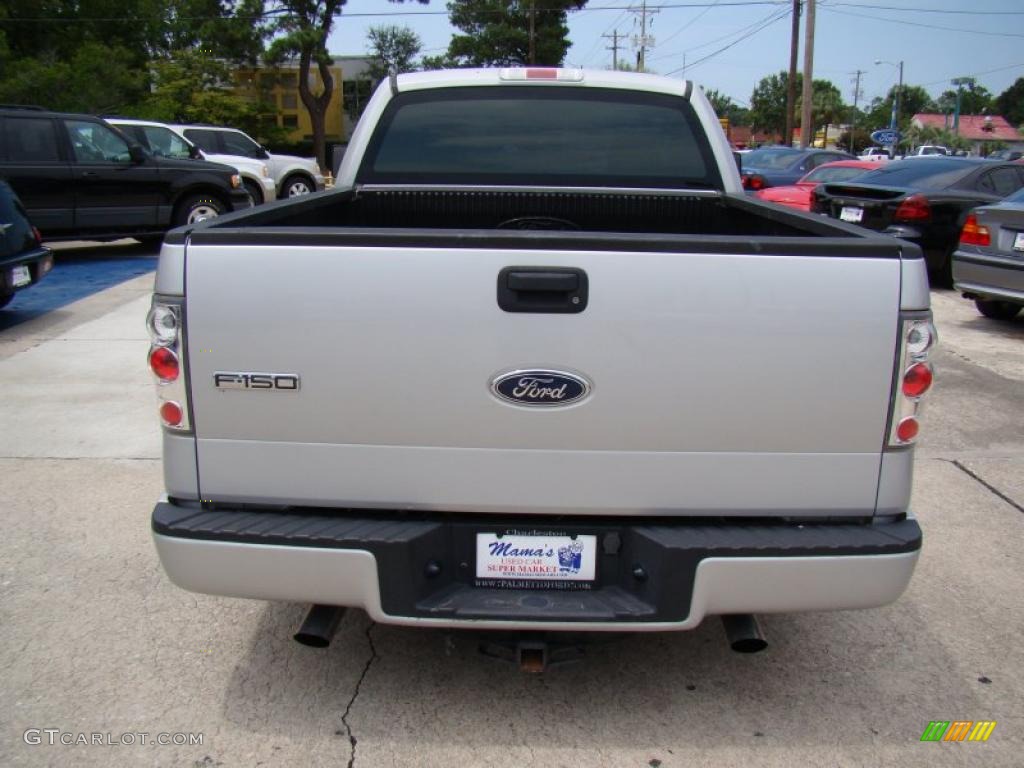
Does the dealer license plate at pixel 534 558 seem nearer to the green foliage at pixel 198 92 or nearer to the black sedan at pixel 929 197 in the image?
the black sedan at pixel 929 197

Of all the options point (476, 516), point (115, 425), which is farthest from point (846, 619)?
point (115, 425)

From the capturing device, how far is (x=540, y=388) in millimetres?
2441

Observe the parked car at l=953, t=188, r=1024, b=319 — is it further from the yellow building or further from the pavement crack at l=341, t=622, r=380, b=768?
the yellow building

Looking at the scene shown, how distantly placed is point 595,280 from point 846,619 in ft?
6.75

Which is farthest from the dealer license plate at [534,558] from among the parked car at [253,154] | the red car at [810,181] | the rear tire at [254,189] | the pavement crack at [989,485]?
the rear tire at [254,189]

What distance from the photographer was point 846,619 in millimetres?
3627

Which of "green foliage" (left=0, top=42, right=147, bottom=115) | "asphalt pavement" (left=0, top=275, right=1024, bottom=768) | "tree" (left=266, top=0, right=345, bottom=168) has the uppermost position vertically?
"tree" (left=266, top=0, right=345, bottom=168)

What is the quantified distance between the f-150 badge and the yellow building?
42077 mm

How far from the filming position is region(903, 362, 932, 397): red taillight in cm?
247

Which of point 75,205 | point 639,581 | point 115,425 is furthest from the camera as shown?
point 75,205

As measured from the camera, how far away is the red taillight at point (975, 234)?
878cm

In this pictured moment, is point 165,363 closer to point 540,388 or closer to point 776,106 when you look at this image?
point 540,388

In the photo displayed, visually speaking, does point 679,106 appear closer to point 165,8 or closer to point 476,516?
point 476,516

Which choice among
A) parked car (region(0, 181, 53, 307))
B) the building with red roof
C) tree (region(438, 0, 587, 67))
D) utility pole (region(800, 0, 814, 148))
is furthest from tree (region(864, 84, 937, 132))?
parked car (region(0, 181, 53, 307))
